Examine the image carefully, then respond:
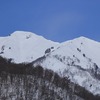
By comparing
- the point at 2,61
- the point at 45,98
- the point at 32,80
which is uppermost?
the point at 2,61

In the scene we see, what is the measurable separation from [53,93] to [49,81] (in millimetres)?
15349

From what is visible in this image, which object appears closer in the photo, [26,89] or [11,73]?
[26,89]

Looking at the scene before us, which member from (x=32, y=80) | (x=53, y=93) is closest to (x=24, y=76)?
(x=32, y=80)

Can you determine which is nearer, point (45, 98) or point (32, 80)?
point (45, 98)

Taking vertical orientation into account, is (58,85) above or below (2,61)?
below

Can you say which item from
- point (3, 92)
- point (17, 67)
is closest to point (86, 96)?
point (17, 67)

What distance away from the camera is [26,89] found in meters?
127

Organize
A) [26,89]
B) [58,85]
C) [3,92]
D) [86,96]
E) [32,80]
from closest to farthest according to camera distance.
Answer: [3,92] → [26,89] → [32,80] → [58,85] → [86,96]

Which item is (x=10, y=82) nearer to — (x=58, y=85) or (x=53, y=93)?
(x=53, y=93)

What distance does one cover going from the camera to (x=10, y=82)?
128625mm

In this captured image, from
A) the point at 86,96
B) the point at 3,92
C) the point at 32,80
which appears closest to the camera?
the point at 3,92

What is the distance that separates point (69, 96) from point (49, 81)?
33.4 ft

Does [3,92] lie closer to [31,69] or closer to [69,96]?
[69,96]

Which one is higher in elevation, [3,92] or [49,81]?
[49,81]
